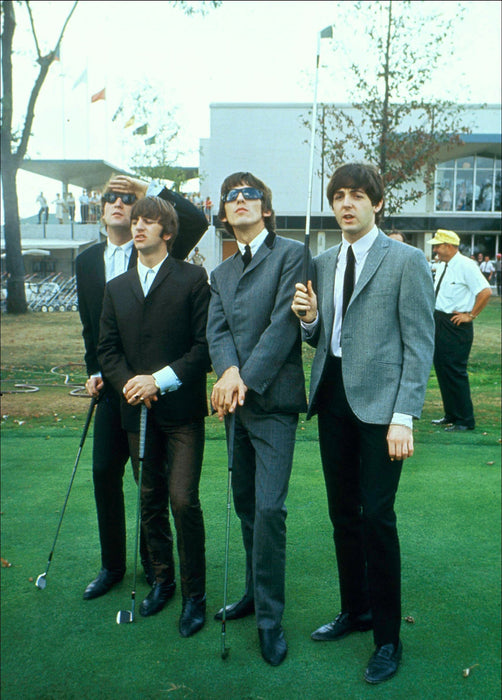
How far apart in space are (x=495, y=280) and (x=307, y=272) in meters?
33.0

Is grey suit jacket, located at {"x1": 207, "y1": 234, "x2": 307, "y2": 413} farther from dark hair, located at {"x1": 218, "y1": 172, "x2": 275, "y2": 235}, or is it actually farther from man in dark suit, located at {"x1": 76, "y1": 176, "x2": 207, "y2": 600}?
man in dark suit, located at {"x1": 76, "y1": 176, "x2": 207, "y2": 600}

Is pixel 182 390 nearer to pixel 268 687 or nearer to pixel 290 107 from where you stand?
pixel 268 687

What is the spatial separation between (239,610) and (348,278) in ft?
5.07

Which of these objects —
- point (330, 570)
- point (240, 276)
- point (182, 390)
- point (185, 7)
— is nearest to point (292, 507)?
point (330, 570)

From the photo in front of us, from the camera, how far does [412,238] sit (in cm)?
3659

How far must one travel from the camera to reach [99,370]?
357 cm

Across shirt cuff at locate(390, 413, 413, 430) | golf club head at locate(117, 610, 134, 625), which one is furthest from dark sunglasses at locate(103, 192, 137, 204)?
golf club head at locate(117, 610, 134, 625)

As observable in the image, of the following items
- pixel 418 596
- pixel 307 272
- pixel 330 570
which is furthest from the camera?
pixel 330 570

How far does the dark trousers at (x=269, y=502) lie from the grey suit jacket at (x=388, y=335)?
0.36 m

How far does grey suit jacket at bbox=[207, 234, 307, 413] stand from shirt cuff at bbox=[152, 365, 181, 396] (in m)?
0.20

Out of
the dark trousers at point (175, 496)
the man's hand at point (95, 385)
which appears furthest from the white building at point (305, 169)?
the dark trousers at point (175, 496)

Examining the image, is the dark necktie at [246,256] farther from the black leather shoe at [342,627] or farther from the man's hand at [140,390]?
the black leather shoe at [342,627]

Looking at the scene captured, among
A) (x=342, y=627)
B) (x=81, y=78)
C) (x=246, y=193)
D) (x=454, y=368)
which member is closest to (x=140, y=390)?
(x=246, y=193)

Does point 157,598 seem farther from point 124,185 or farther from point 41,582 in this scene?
point 124,185
